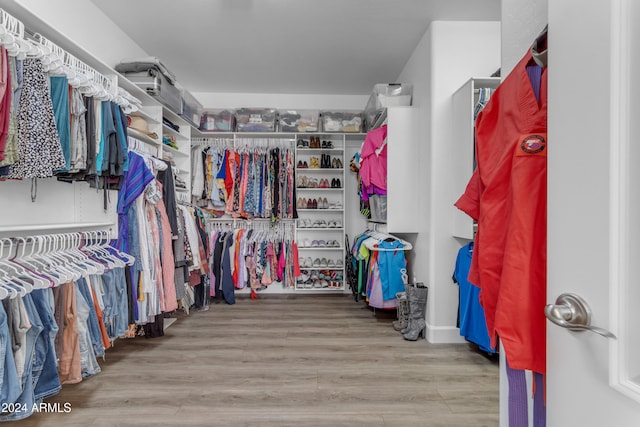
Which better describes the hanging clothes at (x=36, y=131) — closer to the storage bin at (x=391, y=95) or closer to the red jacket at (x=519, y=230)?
the red jacket at (x=519, y=230)

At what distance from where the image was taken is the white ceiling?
2625 mm

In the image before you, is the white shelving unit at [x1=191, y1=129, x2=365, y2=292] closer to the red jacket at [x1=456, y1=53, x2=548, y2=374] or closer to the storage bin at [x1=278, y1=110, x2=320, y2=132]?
the storage bin at [x1=278, y1=110, x2=320, y2=132]

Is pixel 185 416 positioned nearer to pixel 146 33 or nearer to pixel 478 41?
pixel 146 33

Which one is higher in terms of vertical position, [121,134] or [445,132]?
[445,132]

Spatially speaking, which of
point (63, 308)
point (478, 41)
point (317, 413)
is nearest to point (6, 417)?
point (63, 308)

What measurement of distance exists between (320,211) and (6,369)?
342 cm

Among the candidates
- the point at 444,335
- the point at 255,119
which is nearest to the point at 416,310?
the point at 444,335

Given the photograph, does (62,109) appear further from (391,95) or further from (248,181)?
(391,95)

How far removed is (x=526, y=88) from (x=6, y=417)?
7.92 feet

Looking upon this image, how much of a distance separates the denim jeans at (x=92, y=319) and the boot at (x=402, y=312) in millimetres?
2319

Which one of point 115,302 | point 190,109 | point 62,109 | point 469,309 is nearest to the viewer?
point 62,109

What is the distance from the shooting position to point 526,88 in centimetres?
91

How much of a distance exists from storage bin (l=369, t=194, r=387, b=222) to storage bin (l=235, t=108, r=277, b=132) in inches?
63.6

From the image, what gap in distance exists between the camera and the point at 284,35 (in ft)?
9.91
